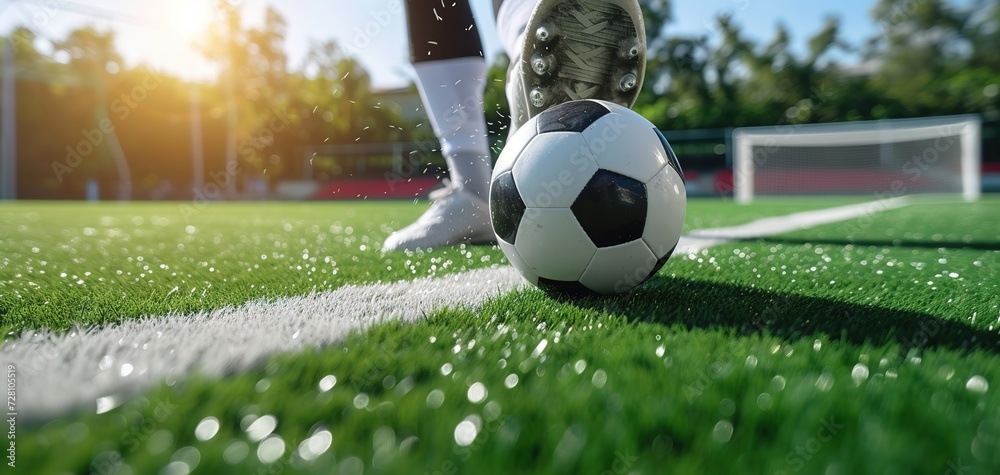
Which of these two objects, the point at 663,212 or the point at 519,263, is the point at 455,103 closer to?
the point at 519,263

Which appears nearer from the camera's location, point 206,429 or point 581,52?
point 206,429

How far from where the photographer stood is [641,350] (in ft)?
3.72

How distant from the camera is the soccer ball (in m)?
1.65

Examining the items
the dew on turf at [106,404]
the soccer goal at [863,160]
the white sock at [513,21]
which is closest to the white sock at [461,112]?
the white sock at [513,21]

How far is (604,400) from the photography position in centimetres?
87

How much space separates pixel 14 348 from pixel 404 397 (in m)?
0.83

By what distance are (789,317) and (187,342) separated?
1337 millimetres

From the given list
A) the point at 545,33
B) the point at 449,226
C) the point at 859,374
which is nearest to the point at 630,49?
the point at 545,33

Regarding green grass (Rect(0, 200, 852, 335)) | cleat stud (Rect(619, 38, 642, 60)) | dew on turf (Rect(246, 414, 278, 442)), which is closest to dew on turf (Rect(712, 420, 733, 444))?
dew on turf (Rect(246, 414, 278, 442))

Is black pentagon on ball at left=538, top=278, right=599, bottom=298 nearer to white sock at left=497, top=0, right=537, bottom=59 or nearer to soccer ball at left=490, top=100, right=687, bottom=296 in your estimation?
soccer ball at left=490, top=100, right=687, bottom=296

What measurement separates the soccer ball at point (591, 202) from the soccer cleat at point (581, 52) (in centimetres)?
36

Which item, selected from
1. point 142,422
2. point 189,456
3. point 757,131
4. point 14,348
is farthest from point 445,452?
point 757,131

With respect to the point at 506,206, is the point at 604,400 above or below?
below

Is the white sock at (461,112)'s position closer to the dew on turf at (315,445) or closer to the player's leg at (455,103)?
the player's leg at (455,103)
